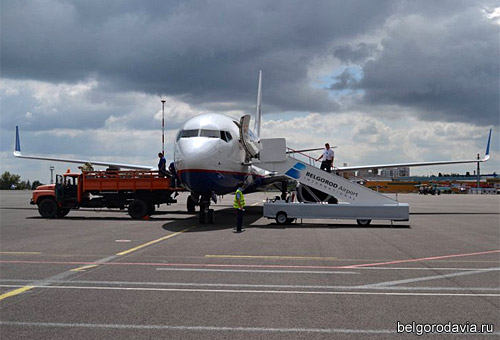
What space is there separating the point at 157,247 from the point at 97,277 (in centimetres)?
444

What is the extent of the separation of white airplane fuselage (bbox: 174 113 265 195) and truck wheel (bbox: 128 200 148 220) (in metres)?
5.67

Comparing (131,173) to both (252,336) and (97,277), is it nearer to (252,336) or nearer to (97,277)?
(97,277)

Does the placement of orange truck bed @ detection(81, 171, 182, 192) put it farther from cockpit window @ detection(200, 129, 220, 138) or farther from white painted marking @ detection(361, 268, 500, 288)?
white painted marking @ detection(361, 268, 500, 288)

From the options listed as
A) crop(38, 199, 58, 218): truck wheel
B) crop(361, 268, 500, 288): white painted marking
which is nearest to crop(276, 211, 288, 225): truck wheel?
crop(361, 268, 500, 288): white painted marking

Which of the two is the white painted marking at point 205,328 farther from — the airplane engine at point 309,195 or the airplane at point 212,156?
the airplane engine at point 309,195

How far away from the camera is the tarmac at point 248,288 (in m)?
5.69

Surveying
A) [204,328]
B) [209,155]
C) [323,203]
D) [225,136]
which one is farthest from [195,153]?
[204,328]

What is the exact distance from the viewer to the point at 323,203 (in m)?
19.9

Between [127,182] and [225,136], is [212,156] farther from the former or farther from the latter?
[127,182]

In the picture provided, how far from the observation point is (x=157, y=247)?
1326 cm

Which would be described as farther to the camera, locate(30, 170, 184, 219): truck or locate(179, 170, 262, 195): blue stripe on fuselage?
locate(30, 170, 184, 219): truck

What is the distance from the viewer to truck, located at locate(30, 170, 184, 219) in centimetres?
2350

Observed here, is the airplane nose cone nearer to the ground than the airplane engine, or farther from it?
farther from it

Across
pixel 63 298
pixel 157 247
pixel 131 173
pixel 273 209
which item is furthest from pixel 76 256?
pixel 131 173
